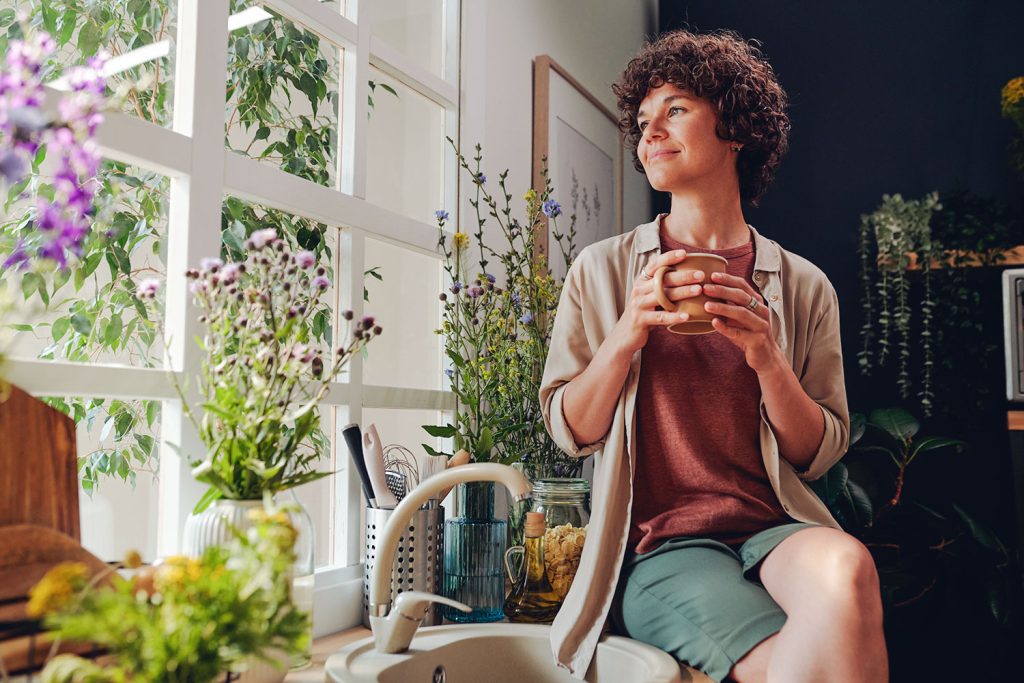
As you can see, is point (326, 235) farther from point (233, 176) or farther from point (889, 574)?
point (889, 574)

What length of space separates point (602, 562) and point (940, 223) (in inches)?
63.5

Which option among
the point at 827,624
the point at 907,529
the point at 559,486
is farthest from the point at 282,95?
the point at 907,529

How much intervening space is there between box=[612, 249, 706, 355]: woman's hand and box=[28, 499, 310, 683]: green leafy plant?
2.28ft

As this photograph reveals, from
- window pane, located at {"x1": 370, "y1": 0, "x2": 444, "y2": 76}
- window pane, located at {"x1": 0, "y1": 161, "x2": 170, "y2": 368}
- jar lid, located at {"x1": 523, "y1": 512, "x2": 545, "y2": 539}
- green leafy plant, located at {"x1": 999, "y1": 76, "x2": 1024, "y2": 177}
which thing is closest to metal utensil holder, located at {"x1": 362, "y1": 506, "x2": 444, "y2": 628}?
jar lid, located at {"x1": 523, "y1": 512, "x2": 545, "y2": 539}

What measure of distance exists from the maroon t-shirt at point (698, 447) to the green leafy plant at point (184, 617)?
0.80 m

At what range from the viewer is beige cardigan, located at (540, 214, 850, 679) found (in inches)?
52.4

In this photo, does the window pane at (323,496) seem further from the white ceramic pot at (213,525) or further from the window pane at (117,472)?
the white ceramic pot at (213,525)

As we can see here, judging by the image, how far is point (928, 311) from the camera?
2398mm

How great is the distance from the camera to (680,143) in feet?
4.93

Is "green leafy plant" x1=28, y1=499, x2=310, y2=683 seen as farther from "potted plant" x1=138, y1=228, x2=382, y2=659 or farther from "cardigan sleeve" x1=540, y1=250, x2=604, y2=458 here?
"cardigan sleeve" x1=540, y1=250, x2=604, y2=458

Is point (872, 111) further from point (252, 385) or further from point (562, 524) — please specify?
point (252, 385)

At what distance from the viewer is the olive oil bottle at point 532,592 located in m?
1.48

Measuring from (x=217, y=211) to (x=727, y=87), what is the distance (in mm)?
903

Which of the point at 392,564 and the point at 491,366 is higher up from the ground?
the point at 491,366
